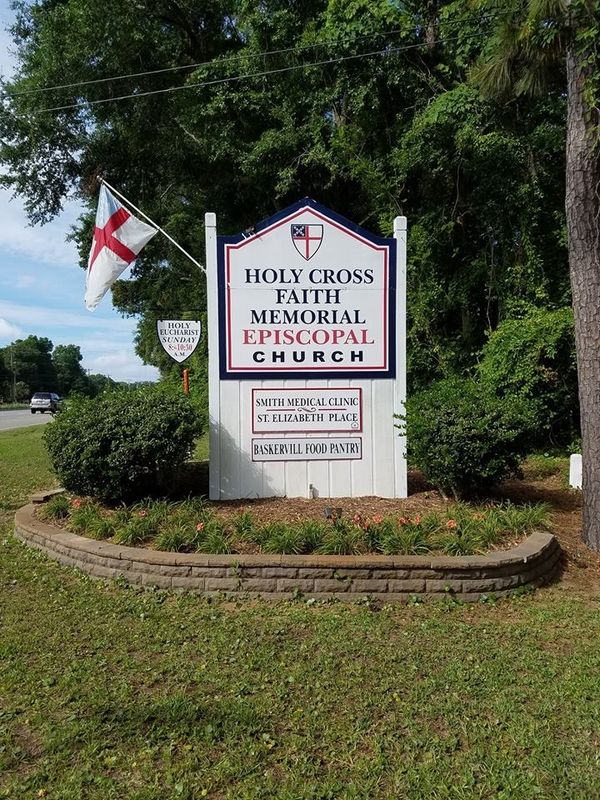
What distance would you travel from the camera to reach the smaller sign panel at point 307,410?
21.4 ft

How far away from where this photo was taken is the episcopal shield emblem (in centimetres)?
655

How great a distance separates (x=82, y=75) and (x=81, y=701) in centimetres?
1528

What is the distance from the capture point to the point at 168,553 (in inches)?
186

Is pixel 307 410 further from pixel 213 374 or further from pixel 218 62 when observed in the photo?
pixel 218 62

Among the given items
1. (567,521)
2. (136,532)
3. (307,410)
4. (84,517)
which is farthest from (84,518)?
(567,521)

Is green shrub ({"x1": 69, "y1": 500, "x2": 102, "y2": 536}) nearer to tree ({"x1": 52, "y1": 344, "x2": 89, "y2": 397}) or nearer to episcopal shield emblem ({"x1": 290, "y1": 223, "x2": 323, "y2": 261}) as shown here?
episcopal shield emblem ({"x1": 290, "y1": 223, "x2": 323, "y2": 261})

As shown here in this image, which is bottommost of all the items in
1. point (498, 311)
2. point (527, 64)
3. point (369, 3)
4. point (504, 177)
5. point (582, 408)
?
point (582, 408)

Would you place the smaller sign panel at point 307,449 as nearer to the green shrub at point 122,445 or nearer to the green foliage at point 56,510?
the green shrub at point 122,445

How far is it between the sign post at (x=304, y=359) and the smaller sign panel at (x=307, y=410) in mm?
11

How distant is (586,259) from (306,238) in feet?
9.05

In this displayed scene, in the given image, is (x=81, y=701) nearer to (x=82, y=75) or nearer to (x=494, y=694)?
(x=494, y=694)

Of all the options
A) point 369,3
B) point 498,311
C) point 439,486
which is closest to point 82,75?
point 369,3

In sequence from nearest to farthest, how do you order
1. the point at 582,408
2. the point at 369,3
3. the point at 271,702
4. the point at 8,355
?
the point at 271,702 < the point at 582,408 < the point at 369,3 < the point at 8,355

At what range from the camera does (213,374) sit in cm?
647
